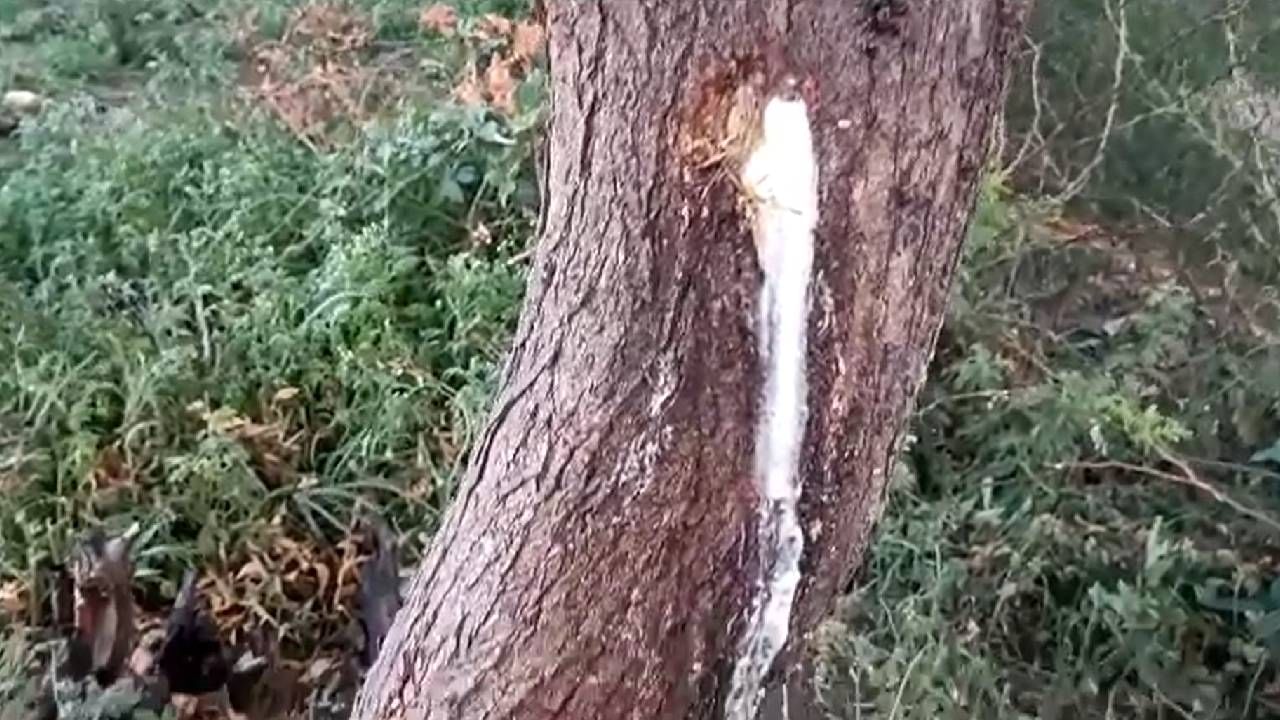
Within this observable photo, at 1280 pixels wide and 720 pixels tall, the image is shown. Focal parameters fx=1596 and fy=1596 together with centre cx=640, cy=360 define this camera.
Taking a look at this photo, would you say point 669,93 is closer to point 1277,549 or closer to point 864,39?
point 864,39

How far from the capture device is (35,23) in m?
3.74

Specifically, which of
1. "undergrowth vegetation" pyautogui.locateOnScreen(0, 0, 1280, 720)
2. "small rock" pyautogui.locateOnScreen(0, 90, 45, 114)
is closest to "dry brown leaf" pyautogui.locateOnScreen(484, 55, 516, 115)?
"undergrowth vegetation" pyautogui.locateOnScreen(0, 0, 1280, 720)

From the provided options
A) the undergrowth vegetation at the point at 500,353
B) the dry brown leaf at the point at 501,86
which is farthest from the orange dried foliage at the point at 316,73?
the dry brown leaf at the point at 501,86

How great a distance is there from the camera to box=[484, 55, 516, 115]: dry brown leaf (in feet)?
10.3

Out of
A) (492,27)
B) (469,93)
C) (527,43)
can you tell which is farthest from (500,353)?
(492,27)

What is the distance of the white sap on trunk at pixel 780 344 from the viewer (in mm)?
1136

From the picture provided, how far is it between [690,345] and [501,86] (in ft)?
6.91

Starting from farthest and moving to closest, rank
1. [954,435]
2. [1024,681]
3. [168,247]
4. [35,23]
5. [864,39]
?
[35,23], [168,247], [954,435], [1024,681], [864,39]

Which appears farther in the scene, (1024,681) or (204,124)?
(204,124)

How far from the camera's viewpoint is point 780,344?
3.87 feet

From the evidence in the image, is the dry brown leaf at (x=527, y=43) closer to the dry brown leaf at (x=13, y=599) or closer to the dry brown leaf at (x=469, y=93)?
the dry brown leaf at (x=469, y=93)

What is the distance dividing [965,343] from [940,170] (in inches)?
58.0

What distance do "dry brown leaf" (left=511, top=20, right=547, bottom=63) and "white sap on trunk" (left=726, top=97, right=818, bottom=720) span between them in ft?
7.14

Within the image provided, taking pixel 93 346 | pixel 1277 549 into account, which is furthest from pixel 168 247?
pixel 1277 549
